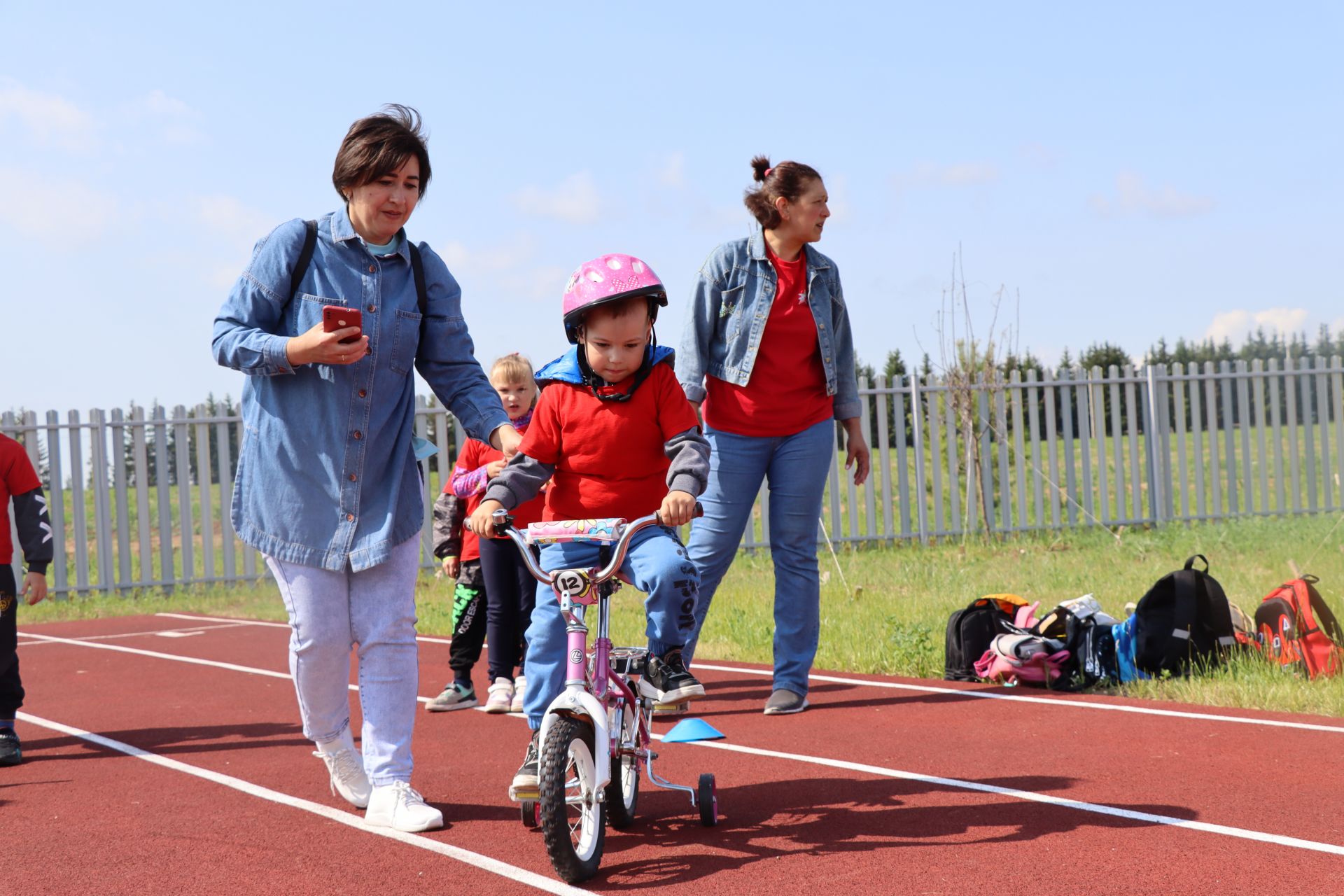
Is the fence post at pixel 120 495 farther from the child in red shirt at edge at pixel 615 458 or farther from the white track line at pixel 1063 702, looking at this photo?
the child in red shirt at edge at pixel 615 458

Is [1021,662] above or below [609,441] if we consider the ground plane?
below

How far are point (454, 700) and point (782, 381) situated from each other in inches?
102

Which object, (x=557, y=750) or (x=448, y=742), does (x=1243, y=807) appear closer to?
(x=557, y=750)

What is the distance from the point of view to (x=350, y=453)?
4617mm

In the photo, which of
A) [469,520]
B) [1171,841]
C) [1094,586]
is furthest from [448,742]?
[1094,586]

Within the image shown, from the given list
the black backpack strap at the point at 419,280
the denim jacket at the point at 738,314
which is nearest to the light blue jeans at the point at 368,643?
the black backpack strap at the point at 419,280

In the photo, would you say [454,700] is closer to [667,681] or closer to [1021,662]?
[1021,662]

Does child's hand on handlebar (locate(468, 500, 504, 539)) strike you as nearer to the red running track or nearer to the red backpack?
the red running track

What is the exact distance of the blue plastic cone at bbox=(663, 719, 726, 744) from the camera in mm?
6105

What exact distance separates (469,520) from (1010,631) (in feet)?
14.8

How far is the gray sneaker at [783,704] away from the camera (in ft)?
22.1

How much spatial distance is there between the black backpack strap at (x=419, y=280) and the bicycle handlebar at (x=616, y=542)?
3.43 ft

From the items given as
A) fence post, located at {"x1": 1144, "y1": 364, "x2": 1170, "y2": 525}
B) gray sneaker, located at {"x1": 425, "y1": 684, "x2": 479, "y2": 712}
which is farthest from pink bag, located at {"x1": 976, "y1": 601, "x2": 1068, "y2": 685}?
fence post, located at {"x1": 1144, "y1": 364, "x2": 1170, "y2": 525}

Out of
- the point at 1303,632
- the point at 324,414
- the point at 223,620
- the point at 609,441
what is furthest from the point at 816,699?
the point at 223,620
